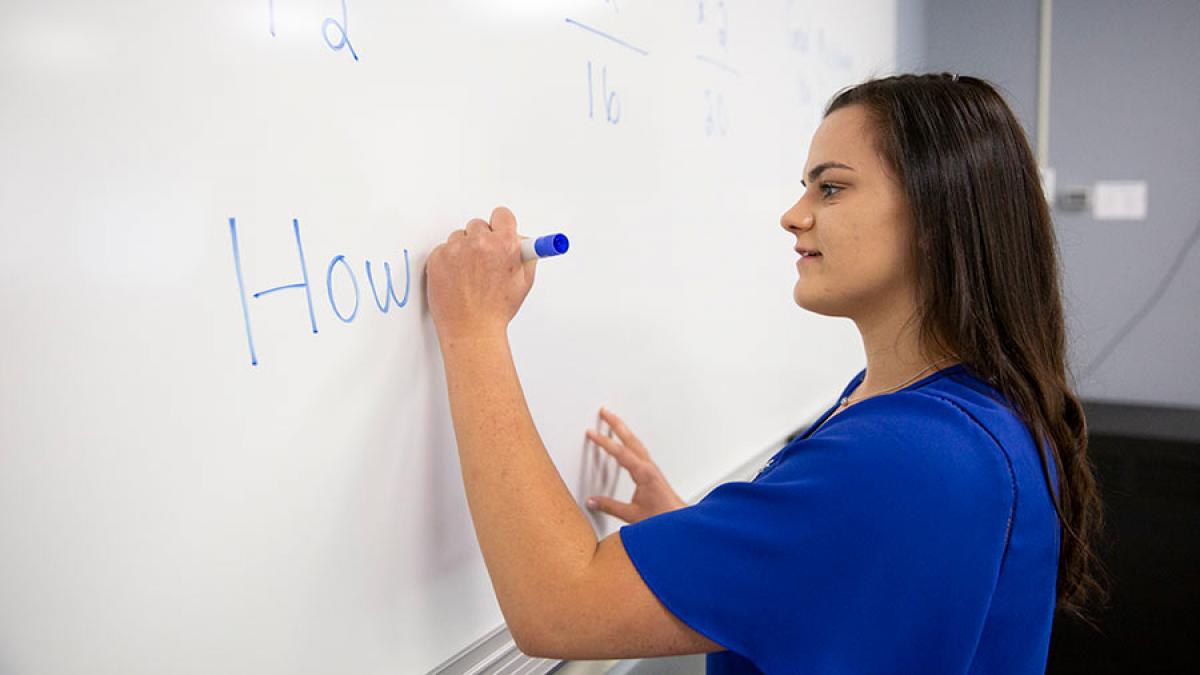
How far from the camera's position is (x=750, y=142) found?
1.10 meters

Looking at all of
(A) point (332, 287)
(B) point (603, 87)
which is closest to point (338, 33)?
(A) point (332, 287)

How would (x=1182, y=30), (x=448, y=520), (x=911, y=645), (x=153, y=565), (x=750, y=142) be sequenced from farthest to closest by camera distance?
(x=1182, y=30)
(x=750, y=142)
(x=448, y=520)
(x=911, y=645)
(x=153, y=565)

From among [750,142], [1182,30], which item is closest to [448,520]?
[750,142]

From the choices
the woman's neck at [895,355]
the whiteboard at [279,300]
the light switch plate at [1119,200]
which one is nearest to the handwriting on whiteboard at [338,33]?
the whiteboard at [279,300]

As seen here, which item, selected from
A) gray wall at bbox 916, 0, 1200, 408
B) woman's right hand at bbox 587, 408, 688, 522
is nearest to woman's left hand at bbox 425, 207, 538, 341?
woman's right hand at bbox 587, 408, 688, 522

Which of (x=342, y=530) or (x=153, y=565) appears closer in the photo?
Answer: (x=153, y=565)

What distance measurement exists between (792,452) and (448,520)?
0.26 metres

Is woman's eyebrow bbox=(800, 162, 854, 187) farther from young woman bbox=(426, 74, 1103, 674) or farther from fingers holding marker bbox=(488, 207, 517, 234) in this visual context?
fingers holding marker bbox=(488, 207, 517, 234)

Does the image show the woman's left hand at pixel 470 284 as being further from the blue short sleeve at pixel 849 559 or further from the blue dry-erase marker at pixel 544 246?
the blue short sleeve at pixel 849 559

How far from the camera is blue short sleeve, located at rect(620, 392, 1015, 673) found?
1.66 ft

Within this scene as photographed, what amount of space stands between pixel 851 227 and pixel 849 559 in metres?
0.29

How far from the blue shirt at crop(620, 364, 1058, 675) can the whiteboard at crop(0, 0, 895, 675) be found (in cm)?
20

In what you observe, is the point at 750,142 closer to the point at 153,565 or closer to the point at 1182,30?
the point at 153,565

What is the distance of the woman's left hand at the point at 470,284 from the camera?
58cm
